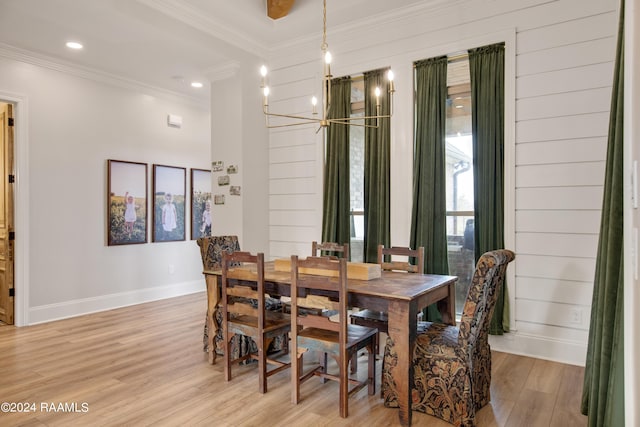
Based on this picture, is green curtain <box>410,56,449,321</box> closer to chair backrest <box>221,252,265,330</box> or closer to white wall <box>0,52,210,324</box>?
chair backrest <box>221,252,265,330</box>

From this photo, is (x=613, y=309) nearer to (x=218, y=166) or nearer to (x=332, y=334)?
(x=332, y=334)

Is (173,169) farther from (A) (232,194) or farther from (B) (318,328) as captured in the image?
(B) (318,328)

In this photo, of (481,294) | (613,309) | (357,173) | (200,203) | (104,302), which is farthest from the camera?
(200,203)

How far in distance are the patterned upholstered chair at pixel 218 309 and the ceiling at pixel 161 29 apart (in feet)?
7.17

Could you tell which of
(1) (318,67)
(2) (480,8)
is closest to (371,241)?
(1) (318,67)

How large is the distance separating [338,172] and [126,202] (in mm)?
3036

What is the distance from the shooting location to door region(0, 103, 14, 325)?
15.2 feet

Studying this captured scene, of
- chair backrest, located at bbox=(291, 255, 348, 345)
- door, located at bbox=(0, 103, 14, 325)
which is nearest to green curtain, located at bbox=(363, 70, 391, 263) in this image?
chair backrest, located at bbox=(291, 255, 348, 345)

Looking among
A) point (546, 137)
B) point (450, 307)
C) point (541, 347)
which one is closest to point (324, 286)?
point (450, 307)

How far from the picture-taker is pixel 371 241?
14.3 ft

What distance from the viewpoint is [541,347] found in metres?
3.50

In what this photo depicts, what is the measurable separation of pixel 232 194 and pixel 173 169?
171 cm

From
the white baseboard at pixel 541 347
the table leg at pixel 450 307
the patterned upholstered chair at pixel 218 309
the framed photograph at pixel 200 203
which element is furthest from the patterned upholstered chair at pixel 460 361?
the framed photograph at pixel 200 203

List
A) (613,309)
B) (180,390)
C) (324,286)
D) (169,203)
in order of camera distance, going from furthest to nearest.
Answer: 1. (169,203)
2. (180,390)
3. (324,286)
4. (613,309)
